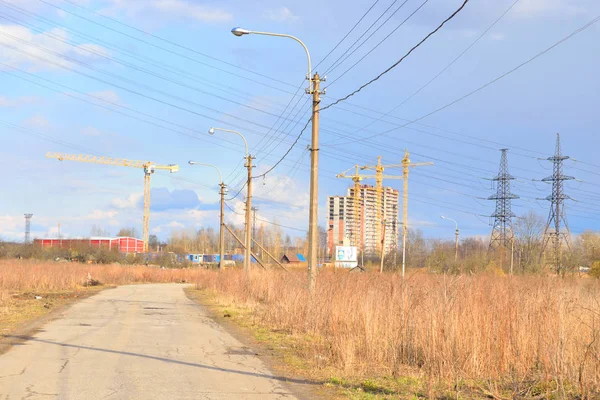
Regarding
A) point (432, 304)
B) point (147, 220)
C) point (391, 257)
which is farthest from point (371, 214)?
point (432, 304)

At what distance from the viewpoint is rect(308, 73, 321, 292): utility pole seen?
1858 cm

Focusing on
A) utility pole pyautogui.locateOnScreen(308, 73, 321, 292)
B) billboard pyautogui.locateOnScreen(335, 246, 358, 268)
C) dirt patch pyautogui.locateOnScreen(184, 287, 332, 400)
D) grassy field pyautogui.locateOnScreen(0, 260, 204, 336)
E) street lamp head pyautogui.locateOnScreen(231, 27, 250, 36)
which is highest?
street lamp head pyautogui.locateOnScreen(231, 27, 250, 36)

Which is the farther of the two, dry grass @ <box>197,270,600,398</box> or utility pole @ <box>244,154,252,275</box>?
utility pole @ <box>244,154,252,275</box>

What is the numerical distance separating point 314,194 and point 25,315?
1125 centimetres

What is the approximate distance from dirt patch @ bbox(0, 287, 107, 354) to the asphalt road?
46 cm

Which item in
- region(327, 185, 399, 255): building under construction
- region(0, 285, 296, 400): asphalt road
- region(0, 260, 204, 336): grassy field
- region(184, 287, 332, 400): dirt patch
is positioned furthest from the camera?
region(327, 185, 399, 255): building under construction

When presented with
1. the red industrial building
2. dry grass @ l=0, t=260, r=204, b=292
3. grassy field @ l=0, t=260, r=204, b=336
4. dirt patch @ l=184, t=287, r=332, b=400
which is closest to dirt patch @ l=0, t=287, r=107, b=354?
grassy field @ l=0, t=260, r=204, b=336

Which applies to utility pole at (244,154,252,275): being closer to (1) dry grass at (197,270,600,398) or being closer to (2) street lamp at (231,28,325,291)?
(2) street lamp at (231,28,325,291)

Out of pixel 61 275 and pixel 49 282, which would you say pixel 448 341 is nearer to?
pixel 49 282

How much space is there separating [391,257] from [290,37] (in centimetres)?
Result: 4472

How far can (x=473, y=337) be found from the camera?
10.1 metres

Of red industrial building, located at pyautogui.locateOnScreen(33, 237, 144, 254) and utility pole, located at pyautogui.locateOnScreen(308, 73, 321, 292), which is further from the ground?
utility pole, located at pyautogui.locateOnScreen(308, 73, 321, 292)

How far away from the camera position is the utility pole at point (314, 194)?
18.6 metres

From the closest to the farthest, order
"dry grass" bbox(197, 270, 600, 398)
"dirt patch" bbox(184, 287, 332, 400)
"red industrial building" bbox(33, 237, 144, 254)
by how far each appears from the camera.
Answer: "dry grass" bbox(197, 270, 600, 398)
"dirt patch" bbox(184, 287, 332, 400)
"red industrial building" bbox(33, 237, 144, 254)
